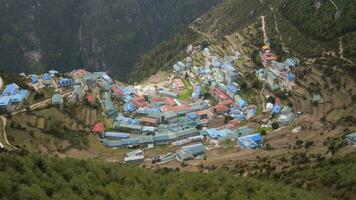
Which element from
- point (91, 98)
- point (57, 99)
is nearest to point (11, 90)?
point (57, 99)

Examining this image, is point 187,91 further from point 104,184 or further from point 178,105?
point 104,184

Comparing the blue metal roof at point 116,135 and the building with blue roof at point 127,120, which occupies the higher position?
the building with blue roof at point 127,120

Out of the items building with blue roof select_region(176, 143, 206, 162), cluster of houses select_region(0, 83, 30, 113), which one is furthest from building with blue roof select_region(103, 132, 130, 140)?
cluster of houses select_region(0, 83, 30, 113)

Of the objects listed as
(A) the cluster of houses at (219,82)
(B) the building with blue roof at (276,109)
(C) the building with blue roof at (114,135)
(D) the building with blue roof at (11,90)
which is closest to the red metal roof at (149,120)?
(C) the building with blue roof at (114,135)

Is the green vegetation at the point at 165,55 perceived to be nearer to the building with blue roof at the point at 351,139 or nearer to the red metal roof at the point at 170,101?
the red metal roof at the point at 170,101

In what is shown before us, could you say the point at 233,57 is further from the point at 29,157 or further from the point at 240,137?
the point at 29,157

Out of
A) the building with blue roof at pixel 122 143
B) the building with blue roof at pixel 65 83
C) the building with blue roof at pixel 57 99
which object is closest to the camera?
the building with blue roof at pixel 122 143
